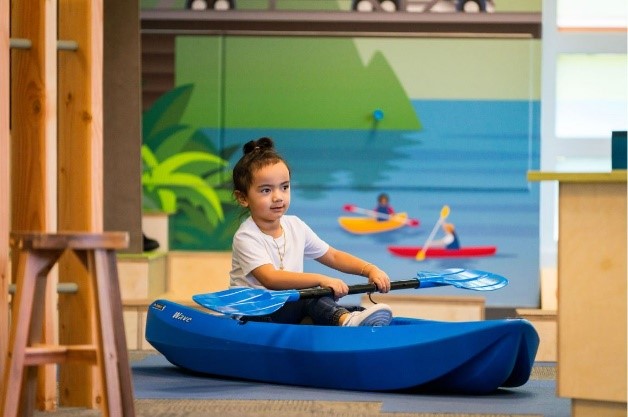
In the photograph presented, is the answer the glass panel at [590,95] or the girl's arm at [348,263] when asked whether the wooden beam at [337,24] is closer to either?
the glass panel at [590,95]

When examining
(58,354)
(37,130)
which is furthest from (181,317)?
(58,354)

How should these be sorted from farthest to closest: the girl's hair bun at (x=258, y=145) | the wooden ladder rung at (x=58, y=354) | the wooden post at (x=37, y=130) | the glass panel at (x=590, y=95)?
1. the glass panel at (x=590, y=95)
2. the girl's hair bun at (x=258, y=145)
3. the wooden post at (x=37, y=130)
4. the wooden ladder rung at (x=58, y=354)

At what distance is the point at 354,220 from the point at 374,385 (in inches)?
99.3

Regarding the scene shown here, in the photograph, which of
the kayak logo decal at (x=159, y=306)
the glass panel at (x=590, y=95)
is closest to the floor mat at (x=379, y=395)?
the kayak logo decal at (x=159, y=306)

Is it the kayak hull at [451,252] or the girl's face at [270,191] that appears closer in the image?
the girl's face at [270,191]

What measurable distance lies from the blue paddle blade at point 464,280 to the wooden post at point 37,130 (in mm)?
1325

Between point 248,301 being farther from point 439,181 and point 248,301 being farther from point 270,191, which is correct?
point 439,181

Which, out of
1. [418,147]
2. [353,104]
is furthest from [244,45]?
[418,147]

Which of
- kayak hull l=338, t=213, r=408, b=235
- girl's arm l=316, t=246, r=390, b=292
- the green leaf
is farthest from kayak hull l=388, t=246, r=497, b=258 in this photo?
girl's arm l=316, t=246, r=390, b=292

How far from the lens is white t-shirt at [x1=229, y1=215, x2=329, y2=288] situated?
374 cm

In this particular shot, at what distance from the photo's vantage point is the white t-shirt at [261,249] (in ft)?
12.3

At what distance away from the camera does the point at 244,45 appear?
5801 millimetres

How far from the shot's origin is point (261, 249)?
3.75m

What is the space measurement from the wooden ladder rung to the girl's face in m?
1.36
